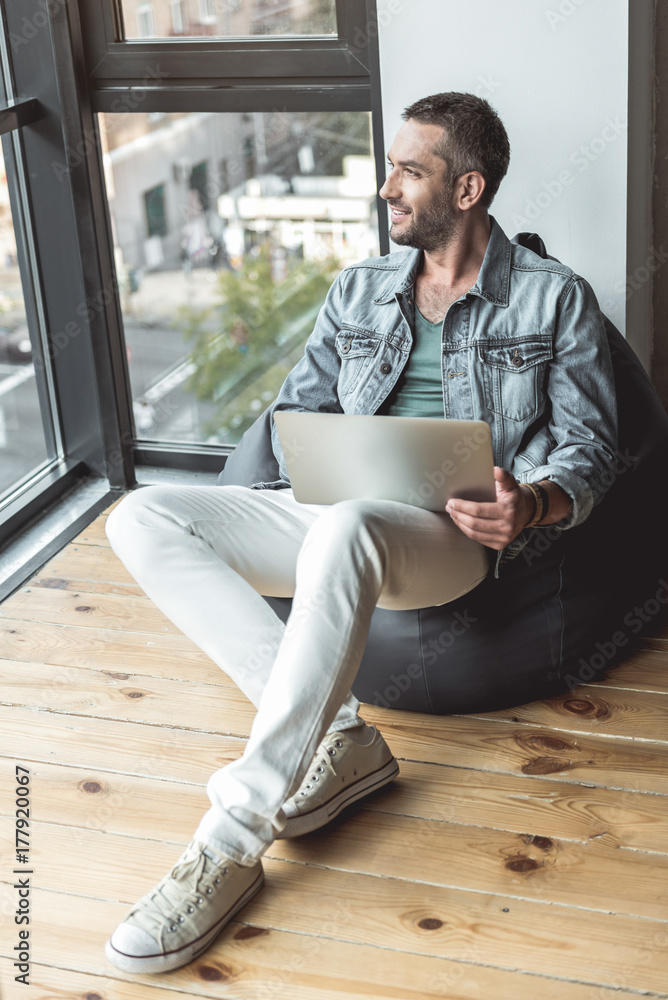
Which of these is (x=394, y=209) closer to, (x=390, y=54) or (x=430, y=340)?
(x=430, y=340)

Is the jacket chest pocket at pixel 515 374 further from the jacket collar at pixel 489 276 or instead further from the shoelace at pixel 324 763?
the shoelace at pixel 324 763

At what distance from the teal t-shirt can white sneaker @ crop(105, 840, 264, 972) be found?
0.95 m

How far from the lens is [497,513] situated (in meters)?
1.85

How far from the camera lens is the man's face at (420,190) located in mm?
2143

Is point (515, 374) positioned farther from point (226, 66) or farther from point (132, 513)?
point (226, 66)

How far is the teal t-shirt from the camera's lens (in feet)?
7.25

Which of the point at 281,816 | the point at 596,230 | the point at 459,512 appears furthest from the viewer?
the point at 596,230

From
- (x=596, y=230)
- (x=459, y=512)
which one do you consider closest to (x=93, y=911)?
(x=459, y=512)

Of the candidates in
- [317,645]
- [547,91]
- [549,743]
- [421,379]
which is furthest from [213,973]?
[547,91]

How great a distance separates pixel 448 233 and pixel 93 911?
1.41 m

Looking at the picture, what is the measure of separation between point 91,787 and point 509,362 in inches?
45.2

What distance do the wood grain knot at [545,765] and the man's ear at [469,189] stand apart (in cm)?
108

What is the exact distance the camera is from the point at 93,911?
178 cm

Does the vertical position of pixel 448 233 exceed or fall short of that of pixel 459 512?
it exceeds it
